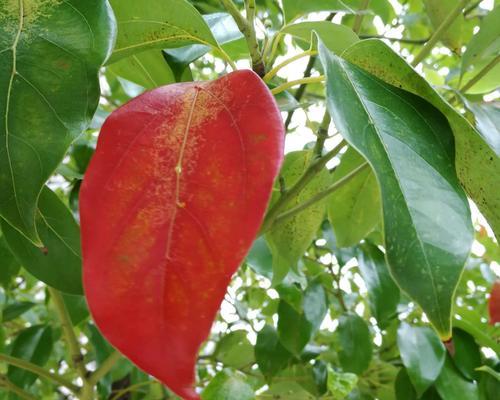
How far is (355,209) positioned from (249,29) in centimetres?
29

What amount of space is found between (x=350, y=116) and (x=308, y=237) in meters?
0.30

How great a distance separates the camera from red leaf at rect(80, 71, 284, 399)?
24cm

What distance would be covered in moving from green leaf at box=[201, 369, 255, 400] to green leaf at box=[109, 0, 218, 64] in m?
0.30

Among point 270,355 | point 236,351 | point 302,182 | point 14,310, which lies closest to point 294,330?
point 270,355

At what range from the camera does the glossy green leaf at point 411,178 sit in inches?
10.9

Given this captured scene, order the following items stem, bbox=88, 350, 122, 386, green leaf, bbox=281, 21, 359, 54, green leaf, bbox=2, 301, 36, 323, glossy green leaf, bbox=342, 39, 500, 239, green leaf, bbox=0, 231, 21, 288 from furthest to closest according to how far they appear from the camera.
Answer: green leaf, bbox=2, 301, 36, 323 < green leaf, bbox=0, 231, 21, 288 < stem, bbox=88, 350, 122, 386 < green leaf, bbox=281, 21, 359, 54 < glossy green leaf, bbox=342, 39, 500, 239

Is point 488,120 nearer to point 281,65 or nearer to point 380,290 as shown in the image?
point 281,65

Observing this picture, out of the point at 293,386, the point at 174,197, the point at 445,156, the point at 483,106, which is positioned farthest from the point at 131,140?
the point at 293,386

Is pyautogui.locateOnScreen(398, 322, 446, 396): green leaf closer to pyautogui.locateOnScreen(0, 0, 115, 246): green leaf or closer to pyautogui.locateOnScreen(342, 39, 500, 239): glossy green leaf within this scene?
pyautogui.locateOnScreen(342, 39, 500, 239): glossy green leaf

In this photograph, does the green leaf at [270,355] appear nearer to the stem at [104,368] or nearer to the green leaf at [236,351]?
the green leaf at [236,351]

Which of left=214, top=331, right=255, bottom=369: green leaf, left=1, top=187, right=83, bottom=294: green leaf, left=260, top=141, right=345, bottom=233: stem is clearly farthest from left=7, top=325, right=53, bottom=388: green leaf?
left=260, top=141, right=345, bottom=233: stem

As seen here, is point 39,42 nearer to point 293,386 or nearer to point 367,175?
point 367,175

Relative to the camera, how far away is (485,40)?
0.55 metres

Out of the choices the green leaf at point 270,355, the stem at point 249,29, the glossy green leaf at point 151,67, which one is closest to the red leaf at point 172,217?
the stem at point 249,29
